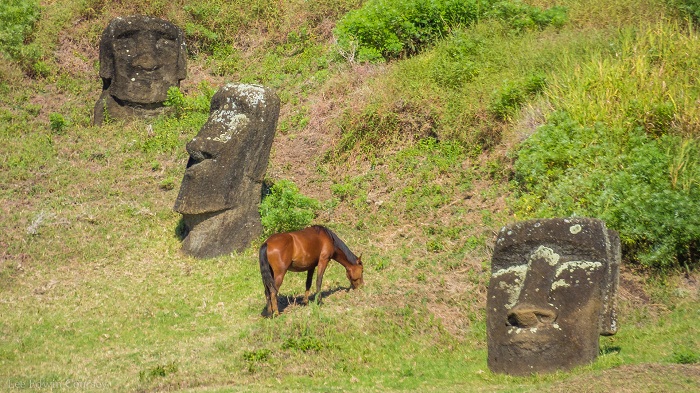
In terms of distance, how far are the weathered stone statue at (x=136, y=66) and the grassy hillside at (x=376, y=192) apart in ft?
2.02

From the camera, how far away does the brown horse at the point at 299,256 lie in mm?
13062

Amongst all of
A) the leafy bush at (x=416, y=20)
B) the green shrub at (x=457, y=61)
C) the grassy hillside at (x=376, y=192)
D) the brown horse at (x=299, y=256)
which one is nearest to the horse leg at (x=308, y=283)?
the brown horse at (x=299, y=256)

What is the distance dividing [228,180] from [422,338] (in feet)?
17.2

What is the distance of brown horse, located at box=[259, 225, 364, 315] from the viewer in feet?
42.9

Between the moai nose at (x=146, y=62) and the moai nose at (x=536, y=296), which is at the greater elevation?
the moai nose at (x=536, y=296)

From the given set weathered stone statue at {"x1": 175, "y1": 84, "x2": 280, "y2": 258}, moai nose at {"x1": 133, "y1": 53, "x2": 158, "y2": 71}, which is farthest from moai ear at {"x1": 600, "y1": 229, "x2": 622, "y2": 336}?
moai nose at {"x1": 133, "y1": 53, "x2": 158, "y2": 71}

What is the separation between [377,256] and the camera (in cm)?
1565

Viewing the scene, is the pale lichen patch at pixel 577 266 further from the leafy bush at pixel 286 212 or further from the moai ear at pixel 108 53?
the moai ear at pixel 108 53

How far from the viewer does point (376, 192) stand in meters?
17.9

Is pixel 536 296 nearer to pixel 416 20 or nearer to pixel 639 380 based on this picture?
pixel 639 380

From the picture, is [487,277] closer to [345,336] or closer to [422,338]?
[422,338]

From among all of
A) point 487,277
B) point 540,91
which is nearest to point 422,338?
point 487,277

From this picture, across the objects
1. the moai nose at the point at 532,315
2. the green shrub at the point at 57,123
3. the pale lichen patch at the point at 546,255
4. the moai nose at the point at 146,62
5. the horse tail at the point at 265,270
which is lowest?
the green shrub at the point at 57,123

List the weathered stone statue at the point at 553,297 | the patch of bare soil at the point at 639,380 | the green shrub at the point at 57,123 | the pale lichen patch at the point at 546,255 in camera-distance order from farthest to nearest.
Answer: the green shrub at the point at 57,123 < the pale lichen patch at the point at 546,255 < the weathered stone statue at the point at 553,297 < the patch of bare soil at the point at 639,380
